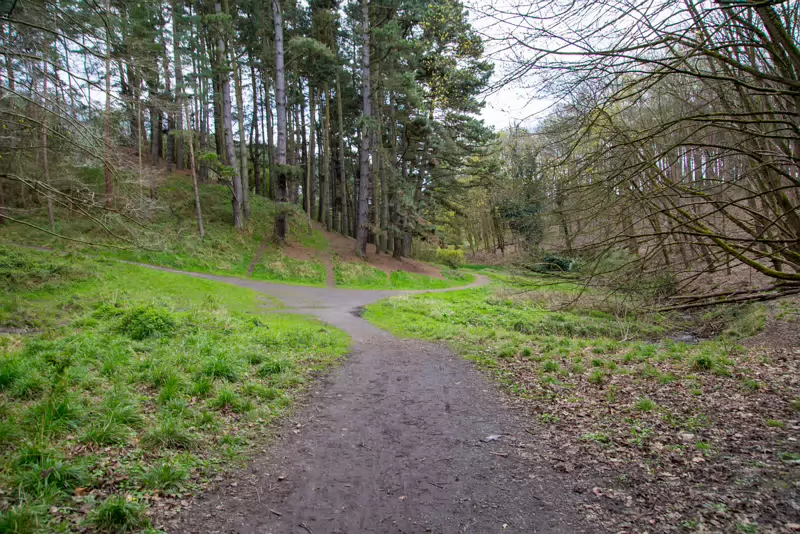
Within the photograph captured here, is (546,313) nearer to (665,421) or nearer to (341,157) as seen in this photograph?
(665,421)

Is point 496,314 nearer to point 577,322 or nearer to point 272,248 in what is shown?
point 577,322

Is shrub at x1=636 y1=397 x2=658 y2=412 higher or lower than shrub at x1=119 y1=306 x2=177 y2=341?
above

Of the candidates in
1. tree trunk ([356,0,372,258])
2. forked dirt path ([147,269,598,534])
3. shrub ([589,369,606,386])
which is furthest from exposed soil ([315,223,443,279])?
forked dirt path ([147,269,598,534])

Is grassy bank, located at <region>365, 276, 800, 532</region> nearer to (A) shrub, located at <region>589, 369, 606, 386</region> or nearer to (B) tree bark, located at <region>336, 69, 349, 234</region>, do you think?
(A) shrub, located at <region>589, 369, 606, 386</region>

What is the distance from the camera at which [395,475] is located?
392cm

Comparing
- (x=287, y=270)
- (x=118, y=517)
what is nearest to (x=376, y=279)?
(x=287, y=270)

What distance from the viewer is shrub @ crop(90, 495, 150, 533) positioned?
2.99 metres

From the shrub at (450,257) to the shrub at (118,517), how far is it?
30225 mm

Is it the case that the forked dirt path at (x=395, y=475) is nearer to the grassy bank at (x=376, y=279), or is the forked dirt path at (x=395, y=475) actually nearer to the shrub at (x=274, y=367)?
the shrub at (x=274, y=367)

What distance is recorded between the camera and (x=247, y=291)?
50.9 ft

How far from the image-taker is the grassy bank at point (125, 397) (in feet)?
10.6

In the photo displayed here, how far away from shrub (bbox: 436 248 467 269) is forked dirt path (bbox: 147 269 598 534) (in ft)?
90.3

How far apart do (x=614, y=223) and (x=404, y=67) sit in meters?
22.2

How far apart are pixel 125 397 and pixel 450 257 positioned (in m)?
31.2
